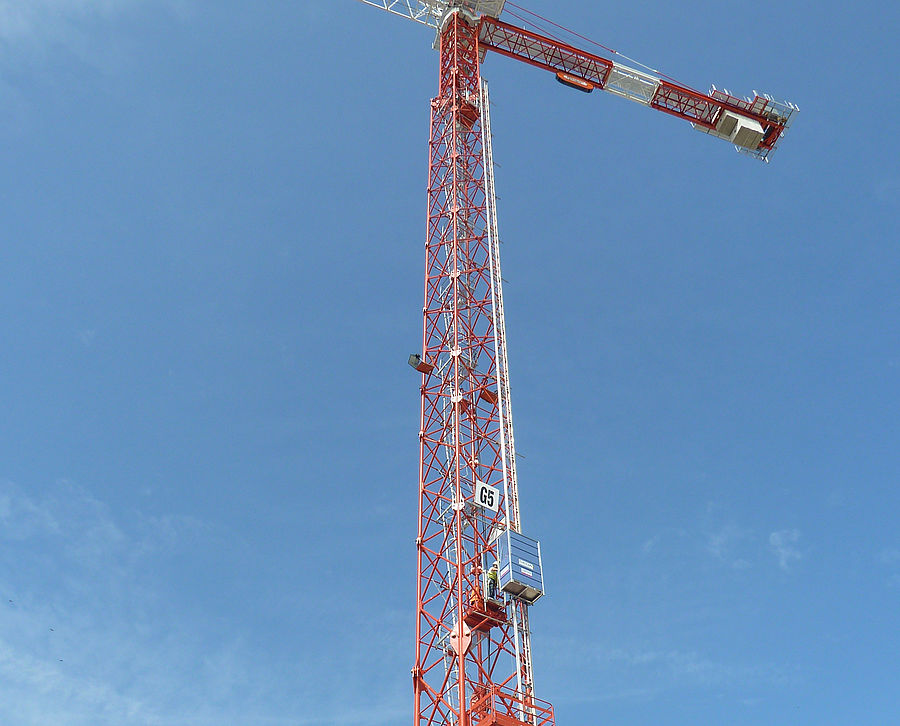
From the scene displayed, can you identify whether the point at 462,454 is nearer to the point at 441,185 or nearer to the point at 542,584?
Answer: the point at 542,584

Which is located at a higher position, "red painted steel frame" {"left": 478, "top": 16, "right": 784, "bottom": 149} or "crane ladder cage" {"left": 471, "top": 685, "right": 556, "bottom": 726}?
"red painted steel frame" {"left": 478, "top": 16, "right": 784, "bottom": 149}

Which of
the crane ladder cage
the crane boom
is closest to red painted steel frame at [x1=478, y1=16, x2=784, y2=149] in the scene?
the crane boom

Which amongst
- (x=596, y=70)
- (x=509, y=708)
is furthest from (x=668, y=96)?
(x=509, y=708)

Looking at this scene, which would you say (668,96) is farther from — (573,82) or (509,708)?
(509,708)

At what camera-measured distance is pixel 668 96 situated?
76125 mm

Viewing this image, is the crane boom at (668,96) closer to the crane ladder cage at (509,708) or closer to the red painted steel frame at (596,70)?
the red painted steel frame at (596,70)

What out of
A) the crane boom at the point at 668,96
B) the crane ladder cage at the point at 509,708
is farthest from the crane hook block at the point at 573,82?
the crane ladder cage at the point at 509,708

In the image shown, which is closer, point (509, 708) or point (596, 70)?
point (509, 708)

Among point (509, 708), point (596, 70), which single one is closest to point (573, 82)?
point (596, 70)

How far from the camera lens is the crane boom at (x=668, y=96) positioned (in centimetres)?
7138

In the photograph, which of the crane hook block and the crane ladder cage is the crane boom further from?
the crane ladder cage

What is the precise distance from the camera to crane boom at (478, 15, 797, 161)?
71375mm

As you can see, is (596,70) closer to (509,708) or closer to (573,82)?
(573,82)

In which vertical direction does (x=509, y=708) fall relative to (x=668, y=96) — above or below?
below
